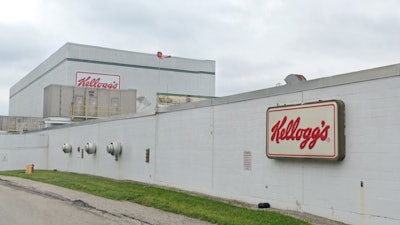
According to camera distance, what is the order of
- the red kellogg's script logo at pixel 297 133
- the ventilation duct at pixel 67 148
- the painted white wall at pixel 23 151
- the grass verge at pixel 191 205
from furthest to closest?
the painted white wall at pixel 23 151
the ventilation duct at pixel 67 148
the red kellogg's script logo at pixel 297 133
the grass verge at pixel 191 205

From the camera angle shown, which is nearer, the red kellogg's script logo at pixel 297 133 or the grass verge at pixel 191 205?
the grass verge at pixel 191 205

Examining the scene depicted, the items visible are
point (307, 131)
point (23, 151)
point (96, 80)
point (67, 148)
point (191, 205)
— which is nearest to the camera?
point (307, 131)

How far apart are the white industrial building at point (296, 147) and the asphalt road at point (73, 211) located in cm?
314

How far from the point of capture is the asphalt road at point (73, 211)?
11727 mm

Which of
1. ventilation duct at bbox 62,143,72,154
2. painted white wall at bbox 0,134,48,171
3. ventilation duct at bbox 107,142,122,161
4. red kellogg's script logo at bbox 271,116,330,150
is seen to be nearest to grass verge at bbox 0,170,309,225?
red kellogg's script logo at bbox 271,116,330,150

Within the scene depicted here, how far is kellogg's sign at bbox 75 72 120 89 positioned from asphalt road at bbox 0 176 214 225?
109 ft

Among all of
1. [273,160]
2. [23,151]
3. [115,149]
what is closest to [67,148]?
[23,151]

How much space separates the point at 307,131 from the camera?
40.0 feet

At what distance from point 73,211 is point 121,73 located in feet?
134

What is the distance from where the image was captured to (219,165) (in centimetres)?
1645

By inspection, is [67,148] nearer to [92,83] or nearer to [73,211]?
[73,211]

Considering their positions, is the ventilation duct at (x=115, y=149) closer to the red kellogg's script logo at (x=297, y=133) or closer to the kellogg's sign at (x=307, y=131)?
the kellogg's sign at (x=307, y=131)

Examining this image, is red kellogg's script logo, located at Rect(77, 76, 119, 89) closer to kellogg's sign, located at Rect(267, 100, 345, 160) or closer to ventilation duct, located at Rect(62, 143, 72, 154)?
ventilation duct, located at Rect(62, 143, 72, 154)

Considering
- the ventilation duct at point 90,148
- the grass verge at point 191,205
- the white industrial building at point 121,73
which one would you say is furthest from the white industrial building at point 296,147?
the white industrial building at point 121,73
